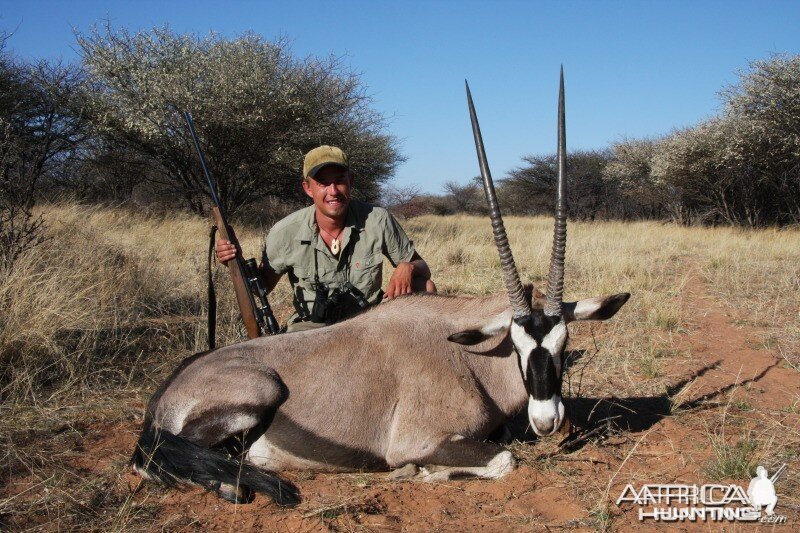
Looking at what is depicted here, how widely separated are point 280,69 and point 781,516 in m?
14.5

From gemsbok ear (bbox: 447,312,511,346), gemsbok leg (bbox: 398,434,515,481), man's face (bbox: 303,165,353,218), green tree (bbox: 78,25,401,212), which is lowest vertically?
gemsbok leg (bbox: 398,434,515,481)

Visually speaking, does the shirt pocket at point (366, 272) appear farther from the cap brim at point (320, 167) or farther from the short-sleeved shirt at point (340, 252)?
the cap brim at point (320, 167)

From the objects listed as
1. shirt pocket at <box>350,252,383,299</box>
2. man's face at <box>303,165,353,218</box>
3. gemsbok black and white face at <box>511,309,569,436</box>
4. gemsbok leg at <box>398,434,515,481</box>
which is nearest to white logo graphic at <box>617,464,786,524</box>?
gemsbok black and white face at <box>511,309,569,436</box>

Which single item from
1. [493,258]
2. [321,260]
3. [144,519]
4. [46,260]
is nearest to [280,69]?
[493,258]

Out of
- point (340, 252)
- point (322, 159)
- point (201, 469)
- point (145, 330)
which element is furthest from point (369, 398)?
point (145, 330)

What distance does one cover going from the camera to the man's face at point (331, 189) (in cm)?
440

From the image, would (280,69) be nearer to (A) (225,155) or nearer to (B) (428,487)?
(A) (225,155)

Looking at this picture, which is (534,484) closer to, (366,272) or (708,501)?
(708,501)

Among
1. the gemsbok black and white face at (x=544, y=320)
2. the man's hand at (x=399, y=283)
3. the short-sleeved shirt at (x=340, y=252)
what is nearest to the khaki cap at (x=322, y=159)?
the short-sleeved shirt at (x=340, y=252)

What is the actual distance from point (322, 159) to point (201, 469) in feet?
7.17

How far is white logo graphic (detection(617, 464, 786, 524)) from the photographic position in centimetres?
280

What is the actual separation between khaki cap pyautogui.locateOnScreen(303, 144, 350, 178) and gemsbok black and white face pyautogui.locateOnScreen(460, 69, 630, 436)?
1.23 m

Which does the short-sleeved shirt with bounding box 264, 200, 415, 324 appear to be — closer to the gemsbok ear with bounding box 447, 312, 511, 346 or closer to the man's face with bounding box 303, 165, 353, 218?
the man's face with bounding box 303, 165, 353, 218

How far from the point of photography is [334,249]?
15.0 ft
